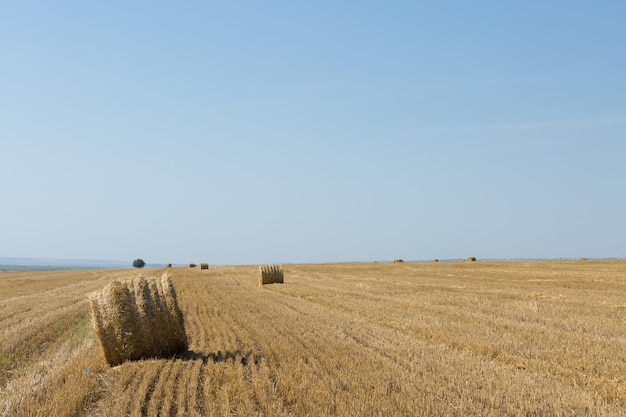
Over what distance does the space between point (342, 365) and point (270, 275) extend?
2091 cm

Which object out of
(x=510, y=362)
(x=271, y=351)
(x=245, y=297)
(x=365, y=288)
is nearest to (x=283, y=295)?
(x=245, y=297)

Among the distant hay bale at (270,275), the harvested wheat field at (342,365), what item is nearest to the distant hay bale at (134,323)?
the harvested wheat field at (342,365)

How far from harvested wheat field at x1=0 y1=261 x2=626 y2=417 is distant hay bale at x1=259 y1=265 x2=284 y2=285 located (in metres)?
12.9

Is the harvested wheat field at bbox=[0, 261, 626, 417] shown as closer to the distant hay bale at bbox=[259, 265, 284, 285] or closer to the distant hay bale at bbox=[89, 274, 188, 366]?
the distant hay bale at bbox=[89, 274, 188, 366]

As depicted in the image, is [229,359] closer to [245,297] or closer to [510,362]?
[510,362]

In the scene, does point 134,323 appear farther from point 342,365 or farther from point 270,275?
point 270,275

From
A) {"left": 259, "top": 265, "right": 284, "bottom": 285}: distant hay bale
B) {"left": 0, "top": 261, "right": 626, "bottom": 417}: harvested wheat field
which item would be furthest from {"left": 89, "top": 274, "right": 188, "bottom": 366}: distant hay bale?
{"left": 259, "top": 265, "right": 284, "bottom": 285}: distant hay bale

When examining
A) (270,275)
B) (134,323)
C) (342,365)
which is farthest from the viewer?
(270,275)

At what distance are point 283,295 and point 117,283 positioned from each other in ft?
40.5

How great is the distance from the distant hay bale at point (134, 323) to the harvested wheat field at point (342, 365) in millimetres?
256

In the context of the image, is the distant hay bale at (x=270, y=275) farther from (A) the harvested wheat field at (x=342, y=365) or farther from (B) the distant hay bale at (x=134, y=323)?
(B) the distant hay bale at (x=134, y=323)

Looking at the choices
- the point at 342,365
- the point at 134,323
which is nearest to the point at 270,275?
the point at 134,323

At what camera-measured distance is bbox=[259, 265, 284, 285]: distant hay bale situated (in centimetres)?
2914

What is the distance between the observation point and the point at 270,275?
29.3m
